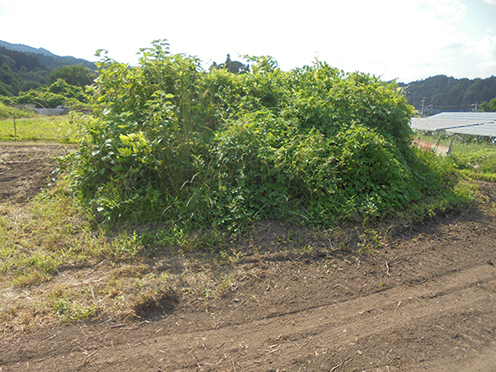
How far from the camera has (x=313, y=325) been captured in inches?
92.3

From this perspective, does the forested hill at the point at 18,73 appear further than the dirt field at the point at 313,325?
Yes

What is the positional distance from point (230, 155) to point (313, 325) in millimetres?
2213

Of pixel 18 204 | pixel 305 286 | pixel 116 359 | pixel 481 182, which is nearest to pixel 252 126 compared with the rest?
pixel 305 286

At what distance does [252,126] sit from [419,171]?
2.81 meters

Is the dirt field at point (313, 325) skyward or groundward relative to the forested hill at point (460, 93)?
groundward

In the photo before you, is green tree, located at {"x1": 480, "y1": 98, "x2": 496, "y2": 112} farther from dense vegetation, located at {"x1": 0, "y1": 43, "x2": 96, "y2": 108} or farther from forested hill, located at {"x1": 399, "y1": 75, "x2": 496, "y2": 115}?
dense vegetation, located at {"x1": 0, "y1": 43, "x2": 96, "y2": 108}

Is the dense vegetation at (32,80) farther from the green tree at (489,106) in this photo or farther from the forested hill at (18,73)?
the green tree at (489,106)

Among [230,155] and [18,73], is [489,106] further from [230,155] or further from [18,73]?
[18,73]

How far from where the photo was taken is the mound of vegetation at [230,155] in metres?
3.66

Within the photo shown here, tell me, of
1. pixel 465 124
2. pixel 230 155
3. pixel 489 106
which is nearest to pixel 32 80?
pixel 230 155

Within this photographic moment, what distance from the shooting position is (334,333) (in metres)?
2.27

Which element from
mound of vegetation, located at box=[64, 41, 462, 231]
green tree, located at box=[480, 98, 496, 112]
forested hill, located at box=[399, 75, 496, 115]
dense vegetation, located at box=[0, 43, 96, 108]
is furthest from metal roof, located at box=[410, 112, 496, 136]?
green tree, located at box=[480, 98, 496, 112]

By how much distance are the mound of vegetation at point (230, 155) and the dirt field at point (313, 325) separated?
753mm

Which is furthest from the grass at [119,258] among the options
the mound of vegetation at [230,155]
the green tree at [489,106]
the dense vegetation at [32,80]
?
the green tree at [489,106]
